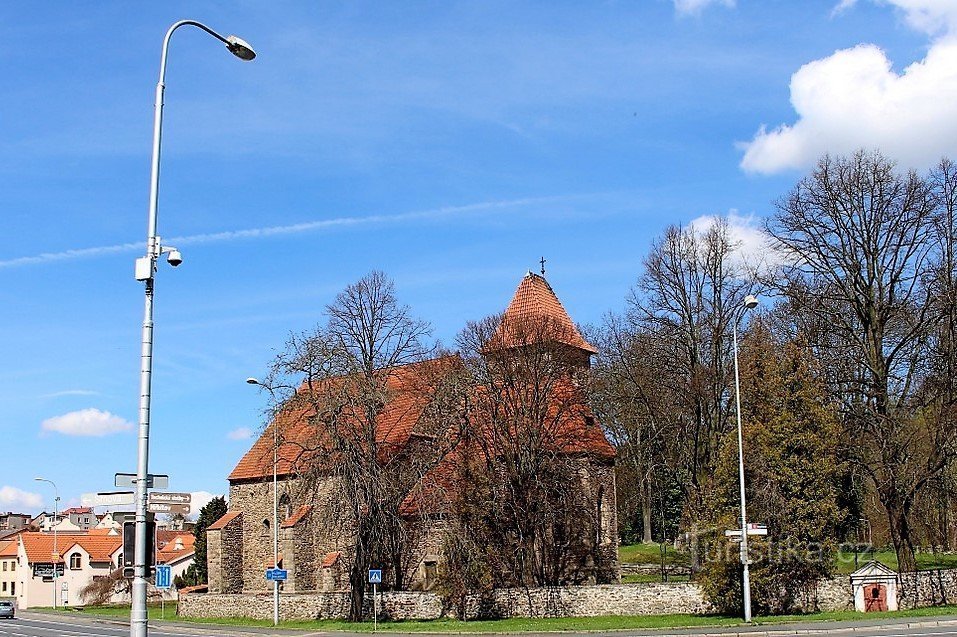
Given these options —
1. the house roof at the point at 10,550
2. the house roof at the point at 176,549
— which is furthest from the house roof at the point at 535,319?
the house roof at the point at 10,550

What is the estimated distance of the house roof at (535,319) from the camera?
149ft

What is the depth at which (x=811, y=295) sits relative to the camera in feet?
129

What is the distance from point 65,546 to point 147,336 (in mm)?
83696

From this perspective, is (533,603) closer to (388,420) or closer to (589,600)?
(589,600)

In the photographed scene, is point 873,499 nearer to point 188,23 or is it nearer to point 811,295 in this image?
point 811,295

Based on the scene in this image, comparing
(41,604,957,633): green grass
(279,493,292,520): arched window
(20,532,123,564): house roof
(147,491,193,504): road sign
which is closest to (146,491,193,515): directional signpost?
(147,491,193,504): road sign

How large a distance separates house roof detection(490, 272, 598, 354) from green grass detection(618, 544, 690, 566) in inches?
470

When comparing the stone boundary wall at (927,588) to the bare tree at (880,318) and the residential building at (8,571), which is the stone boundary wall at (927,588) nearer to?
the bare tree at (880,318)

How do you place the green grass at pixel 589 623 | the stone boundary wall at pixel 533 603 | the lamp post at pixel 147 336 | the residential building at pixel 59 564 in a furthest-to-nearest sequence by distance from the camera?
the residential building at pixel 59 564 < the stone boundary wall at pixel 533 603 < the green grass at pixel 589 623 < the lamp post at pixel 147 336

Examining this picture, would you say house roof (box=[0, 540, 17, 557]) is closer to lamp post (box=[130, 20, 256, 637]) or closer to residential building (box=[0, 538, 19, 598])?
residential building (box=[0, 538, 19, 598])

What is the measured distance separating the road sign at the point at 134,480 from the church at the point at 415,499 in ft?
85.0

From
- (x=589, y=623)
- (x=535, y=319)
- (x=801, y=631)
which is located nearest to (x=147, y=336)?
(x=801, y=631)

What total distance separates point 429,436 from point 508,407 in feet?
12.1

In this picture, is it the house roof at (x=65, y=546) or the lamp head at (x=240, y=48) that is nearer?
the lamp head at (x=240, y=48)
